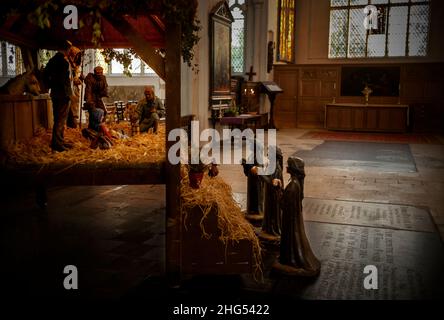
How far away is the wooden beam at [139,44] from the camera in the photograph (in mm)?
3697

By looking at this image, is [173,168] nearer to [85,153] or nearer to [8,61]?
[85,153]

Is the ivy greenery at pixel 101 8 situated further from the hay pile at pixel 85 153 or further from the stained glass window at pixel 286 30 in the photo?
the stained glass window at pixel 286 30

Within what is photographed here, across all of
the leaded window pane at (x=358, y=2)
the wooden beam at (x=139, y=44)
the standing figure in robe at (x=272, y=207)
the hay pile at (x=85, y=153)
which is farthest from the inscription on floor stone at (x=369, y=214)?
the leaded window pane at (x=358, y=2)

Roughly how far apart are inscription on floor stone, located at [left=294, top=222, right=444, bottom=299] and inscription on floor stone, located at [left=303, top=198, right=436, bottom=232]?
26 centimetres

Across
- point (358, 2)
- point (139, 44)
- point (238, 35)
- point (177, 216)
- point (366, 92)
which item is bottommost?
point (177, 216)

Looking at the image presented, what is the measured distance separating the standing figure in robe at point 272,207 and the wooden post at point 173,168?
114 centimetres

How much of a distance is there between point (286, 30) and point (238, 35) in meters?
2.69

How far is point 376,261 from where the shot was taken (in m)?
4.50

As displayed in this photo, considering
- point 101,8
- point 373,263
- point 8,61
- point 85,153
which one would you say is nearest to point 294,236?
point 373,263

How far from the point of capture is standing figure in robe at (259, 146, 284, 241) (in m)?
4.66

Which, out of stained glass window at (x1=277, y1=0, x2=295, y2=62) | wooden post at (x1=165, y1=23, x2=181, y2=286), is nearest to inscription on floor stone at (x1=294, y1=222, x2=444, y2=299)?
wooden post at (x1=165, y1=23, x2=181, y2=286)

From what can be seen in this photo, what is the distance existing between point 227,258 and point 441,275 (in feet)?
6.60

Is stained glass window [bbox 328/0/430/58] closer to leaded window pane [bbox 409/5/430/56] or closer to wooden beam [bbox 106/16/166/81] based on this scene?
leaded window pane [bbox 409/5/430/56]
